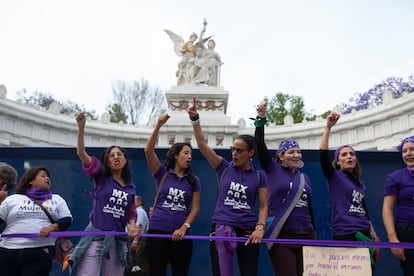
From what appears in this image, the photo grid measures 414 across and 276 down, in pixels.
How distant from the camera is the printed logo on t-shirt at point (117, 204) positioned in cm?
388

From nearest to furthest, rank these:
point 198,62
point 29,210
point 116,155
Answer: point 29,210
point 116,155
point 198,62

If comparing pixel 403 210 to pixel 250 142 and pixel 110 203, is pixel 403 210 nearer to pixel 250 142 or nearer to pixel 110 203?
pixel 250 142

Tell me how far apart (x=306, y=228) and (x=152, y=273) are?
1524 mm

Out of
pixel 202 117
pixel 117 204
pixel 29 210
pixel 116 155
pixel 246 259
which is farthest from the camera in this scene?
pixel 202 117

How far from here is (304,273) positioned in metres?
3.45

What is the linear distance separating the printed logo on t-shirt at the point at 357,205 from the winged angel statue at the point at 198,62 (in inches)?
703

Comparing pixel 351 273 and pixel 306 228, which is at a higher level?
pixel 306 228

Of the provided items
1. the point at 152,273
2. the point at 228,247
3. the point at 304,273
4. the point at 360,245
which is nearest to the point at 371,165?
the point at 360,245

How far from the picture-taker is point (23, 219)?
377 cm

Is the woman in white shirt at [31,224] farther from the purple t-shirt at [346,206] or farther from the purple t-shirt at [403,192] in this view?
the purple t-shirt at [403,192]

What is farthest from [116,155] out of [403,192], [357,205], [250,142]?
[403,192]

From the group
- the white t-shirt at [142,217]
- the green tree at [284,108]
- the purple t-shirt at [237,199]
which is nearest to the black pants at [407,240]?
the purple t-shirt at [237,199]

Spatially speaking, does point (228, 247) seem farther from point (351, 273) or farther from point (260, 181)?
point (351, 273)

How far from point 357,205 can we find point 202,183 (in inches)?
85.8
